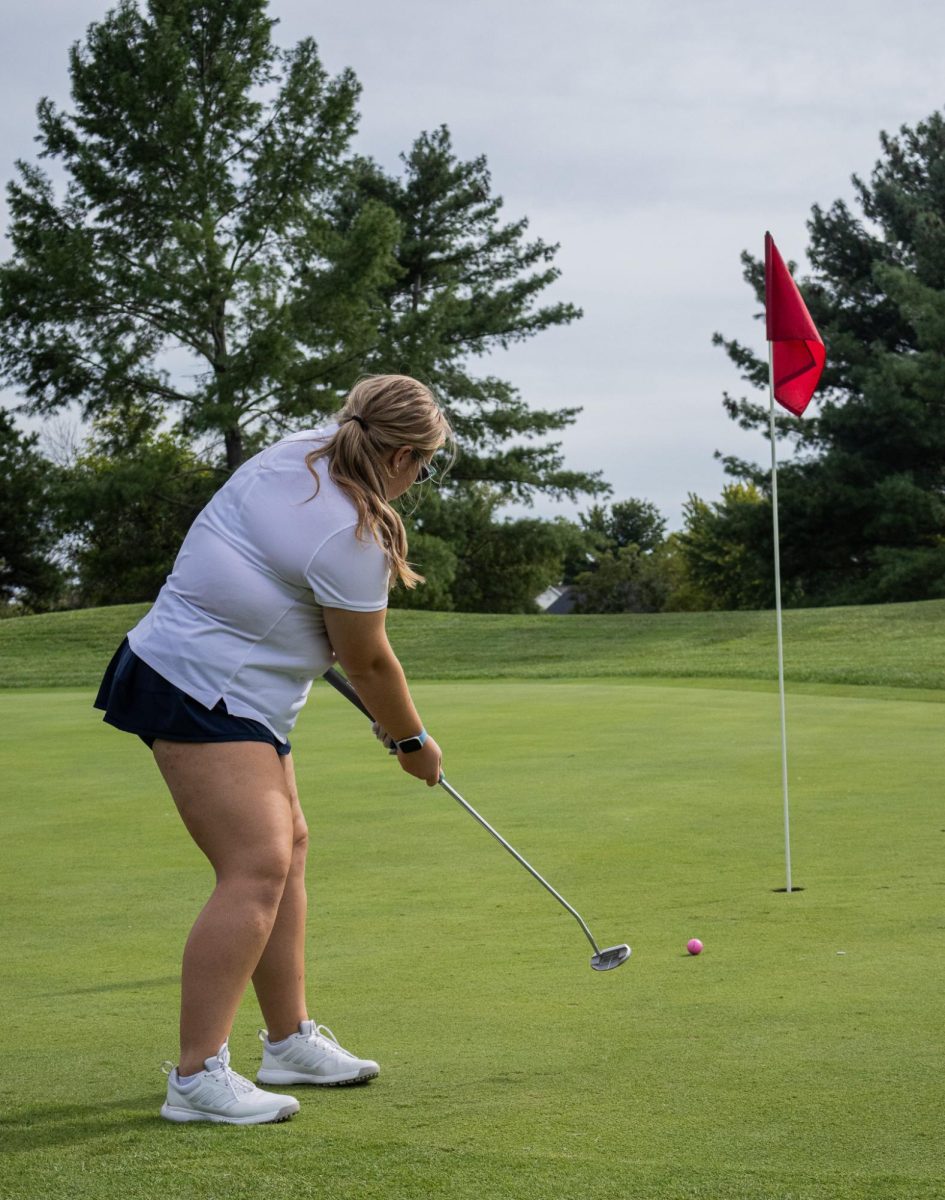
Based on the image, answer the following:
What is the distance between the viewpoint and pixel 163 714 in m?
2.91

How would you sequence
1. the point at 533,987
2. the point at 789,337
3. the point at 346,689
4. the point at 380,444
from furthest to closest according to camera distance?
the point at 789,337, the point at 533,987, the point at 346,689, the point at 380,444

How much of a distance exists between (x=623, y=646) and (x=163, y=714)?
1922cm

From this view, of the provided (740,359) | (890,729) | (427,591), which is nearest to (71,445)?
(427,591)

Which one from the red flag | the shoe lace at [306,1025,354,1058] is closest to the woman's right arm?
the shoe lace at [306,1025,354,1058]

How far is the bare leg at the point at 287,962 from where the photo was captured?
10.4 ft

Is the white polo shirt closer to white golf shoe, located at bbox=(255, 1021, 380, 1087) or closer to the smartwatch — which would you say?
the smartwatch

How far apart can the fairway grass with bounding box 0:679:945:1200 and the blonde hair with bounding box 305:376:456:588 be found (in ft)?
3.63

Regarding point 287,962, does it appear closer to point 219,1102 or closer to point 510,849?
point 219,1102

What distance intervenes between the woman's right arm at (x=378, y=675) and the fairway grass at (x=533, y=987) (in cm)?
67

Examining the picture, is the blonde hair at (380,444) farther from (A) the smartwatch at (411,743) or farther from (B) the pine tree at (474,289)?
(B) the pine tree at (474,289)

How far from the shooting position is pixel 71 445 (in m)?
48.0

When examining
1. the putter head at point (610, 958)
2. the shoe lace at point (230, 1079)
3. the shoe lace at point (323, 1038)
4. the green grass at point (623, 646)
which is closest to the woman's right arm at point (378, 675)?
the shoe lace at point (323, 1038)

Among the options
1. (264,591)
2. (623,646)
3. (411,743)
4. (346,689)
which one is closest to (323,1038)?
(411,743)

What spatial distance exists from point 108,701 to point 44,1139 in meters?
0.86
